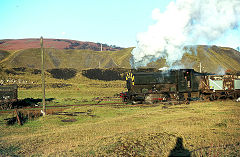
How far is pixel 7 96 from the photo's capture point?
1094 inches

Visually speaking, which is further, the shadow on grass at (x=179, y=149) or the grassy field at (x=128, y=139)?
the grassy field at (x=128, y=139)

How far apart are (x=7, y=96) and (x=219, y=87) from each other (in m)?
27.3

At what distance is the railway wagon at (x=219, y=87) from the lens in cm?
3212

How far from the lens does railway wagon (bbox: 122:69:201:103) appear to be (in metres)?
28.7

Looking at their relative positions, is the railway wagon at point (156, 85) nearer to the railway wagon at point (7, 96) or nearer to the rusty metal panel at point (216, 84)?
the rusty metal panel at point (216, 84)

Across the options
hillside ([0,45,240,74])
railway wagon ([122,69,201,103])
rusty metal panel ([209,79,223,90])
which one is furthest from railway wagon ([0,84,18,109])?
hillside ([0,45,240,74])

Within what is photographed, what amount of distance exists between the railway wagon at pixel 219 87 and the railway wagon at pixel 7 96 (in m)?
24.2

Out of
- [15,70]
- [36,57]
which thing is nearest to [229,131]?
[15,70]

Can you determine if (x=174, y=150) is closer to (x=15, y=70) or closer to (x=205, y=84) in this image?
(x=205, y=84)

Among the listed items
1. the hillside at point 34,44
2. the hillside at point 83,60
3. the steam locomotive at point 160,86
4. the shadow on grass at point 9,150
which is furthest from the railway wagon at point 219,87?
the hillside at point 34,44

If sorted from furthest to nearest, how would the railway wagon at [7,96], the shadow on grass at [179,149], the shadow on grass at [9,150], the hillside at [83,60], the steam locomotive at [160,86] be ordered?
the hillside at [83,60], the steam locomotive at [160,86], the railway wagon at [7,96], the shadow on grass at [9,150], the shadow on grass at [179,149]

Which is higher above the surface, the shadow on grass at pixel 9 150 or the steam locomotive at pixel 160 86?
the steam locomotive at pixel 160 86

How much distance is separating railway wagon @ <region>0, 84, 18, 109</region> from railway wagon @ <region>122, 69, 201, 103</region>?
1341cm

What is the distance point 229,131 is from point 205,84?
18873mm
